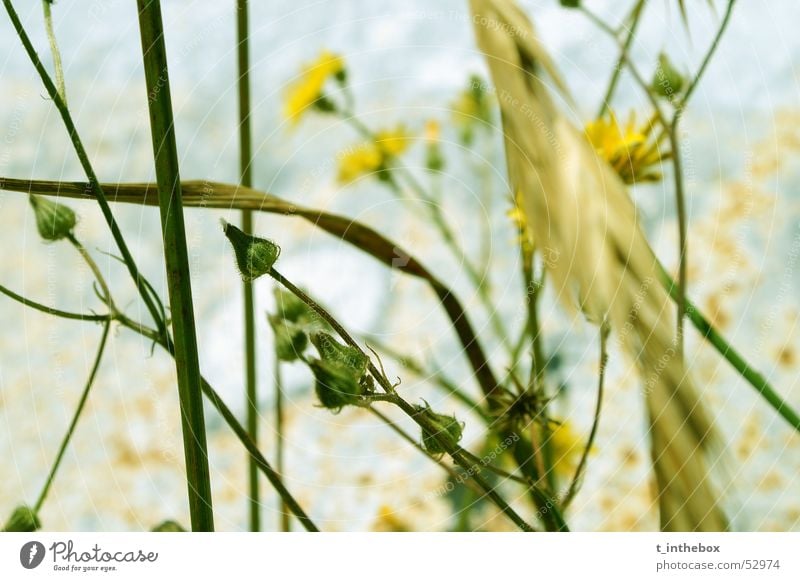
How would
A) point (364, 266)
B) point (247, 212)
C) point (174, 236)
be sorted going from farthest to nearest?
point (364, 266) < point (247, 212) < point (174, 236)

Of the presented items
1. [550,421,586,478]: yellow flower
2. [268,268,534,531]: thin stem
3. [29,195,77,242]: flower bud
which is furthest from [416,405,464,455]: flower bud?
[550,421,586,478]: yellow flower

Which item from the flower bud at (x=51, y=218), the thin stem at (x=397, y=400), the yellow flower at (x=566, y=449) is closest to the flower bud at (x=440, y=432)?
the thin stem at (x=397, y=400)

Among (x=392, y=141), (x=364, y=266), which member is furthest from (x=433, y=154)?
(x=364, y=266)

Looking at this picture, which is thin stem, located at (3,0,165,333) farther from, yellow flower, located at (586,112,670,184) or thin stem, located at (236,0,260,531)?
yellow flower, located at (586,112,670,184)

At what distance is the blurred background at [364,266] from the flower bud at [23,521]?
285 mm

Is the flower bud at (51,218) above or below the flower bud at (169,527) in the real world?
above

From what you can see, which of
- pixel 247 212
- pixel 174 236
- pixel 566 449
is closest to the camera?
pixel 174 236

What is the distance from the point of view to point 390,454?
603 mm

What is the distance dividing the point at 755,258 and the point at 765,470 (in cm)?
16

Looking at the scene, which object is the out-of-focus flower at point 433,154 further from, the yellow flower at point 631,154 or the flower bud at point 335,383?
the flower bud at point 335,383

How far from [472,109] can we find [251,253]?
0.34m

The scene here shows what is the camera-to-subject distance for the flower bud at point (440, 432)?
0.66 feet
